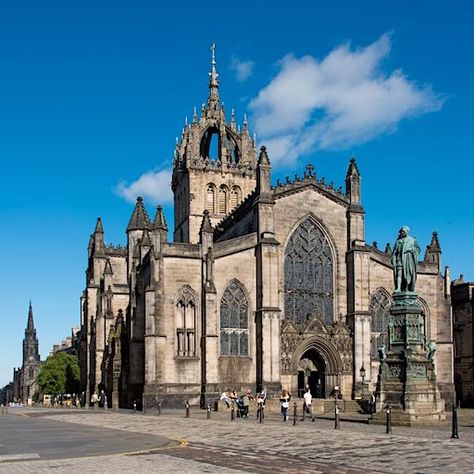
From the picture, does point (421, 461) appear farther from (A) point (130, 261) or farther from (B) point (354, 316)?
(A) point (130, 261)

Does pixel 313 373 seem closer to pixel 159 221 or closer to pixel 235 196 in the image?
pixel 159 221

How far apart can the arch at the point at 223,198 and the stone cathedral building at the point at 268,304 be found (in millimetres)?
13067

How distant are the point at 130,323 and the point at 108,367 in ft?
21.8

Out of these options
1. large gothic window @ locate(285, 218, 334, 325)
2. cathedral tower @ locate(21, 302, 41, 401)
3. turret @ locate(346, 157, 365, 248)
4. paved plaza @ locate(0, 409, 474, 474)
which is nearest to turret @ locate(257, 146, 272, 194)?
large gothic window @ locate(285, 218, 334, 325)

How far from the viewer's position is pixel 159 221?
49781 mm

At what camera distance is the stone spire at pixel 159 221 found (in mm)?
49031

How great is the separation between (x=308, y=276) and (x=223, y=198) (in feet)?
71.3

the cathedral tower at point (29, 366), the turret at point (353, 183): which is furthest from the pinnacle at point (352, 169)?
the cathedral tower at point (29, 366)

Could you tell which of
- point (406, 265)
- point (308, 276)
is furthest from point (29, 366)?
point (406, 265)

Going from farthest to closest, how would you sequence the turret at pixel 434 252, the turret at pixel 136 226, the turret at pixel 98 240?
1. the turret at pixel 98 240
2. the turret at pixel 136 226
3. the turret at pixel 434 252

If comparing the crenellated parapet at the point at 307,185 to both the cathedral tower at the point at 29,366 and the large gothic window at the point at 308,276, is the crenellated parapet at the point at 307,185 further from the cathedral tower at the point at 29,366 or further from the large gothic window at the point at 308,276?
the cathedral tower at the point at 29,366

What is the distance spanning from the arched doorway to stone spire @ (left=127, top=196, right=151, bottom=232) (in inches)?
797

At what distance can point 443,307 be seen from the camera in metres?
55.4

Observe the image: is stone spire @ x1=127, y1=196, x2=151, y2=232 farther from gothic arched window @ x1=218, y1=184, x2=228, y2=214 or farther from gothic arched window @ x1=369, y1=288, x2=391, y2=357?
gothic arched window @ x1=369, y1=288, x2=391, y2=357
